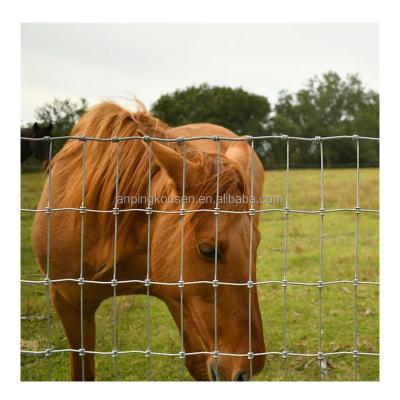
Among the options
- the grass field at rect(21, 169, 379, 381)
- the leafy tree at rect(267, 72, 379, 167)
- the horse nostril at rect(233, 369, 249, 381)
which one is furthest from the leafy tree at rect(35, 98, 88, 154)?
the leafy tree at rect(267, 72, 379, 167)

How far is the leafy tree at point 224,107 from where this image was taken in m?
6.70

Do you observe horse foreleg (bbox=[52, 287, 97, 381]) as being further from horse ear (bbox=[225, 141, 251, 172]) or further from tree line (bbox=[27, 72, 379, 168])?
tree line (bbox=[27, 72, 379, 168])

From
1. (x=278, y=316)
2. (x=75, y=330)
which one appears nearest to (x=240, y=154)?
(x=75, y=330)

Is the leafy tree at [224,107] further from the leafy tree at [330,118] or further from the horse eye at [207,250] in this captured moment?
the horse eye at [207,250]

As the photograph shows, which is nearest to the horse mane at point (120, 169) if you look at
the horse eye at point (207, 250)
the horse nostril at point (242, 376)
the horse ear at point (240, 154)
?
the horse eye at point (207, 250)

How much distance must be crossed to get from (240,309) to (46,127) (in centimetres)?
239

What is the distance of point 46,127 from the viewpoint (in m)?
3.38

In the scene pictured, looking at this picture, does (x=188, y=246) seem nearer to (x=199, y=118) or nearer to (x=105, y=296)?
(x=105, y=296)

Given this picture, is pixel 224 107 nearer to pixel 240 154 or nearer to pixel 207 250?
pixel 240 154

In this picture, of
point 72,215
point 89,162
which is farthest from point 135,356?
point 89,162

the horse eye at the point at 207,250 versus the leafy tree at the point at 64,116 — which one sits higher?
the leafy tree at the point at 64,116

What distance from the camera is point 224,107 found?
288 inches

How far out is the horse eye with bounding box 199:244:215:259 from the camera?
1.67 m

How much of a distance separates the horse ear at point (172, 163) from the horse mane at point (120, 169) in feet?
0.13
